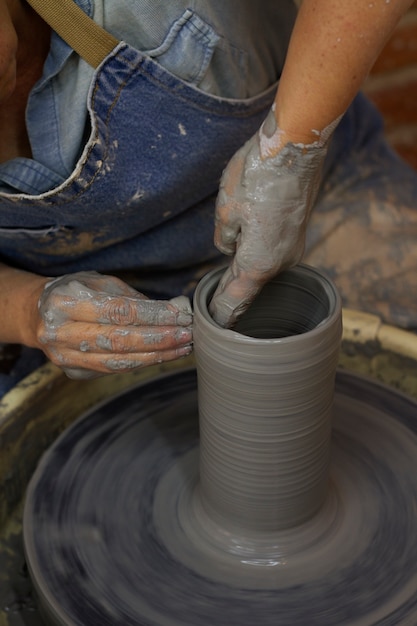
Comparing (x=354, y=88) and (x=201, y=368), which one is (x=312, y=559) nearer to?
(x=201, y=368)

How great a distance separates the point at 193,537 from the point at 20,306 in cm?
49

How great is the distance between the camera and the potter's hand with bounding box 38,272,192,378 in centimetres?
117

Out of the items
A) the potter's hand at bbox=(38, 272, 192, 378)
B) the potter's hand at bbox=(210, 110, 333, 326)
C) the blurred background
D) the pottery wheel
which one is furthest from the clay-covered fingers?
the blurred background

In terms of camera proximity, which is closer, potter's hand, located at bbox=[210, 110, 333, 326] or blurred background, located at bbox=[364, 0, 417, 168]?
potter's hand, located at bbox=[210, 110, 333, 326]

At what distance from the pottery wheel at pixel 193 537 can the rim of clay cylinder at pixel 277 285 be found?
27cm

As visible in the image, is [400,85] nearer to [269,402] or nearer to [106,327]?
[106,327]

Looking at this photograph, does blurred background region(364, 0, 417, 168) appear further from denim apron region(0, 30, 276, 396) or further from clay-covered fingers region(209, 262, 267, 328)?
clay-covered fingers region(209, 262, 267, 328)

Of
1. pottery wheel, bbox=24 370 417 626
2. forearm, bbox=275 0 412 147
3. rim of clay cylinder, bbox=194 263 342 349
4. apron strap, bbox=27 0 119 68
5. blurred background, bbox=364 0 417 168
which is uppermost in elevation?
apron strap, bbox=27 0 119 68

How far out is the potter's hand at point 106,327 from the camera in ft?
3.85

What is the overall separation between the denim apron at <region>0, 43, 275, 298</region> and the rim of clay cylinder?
286 mm

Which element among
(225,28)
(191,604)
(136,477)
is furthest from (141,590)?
(225,28)

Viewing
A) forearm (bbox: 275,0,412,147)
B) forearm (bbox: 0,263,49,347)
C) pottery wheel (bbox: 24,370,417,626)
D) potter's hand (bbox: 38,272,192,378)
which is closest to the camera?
forearm (bbox: 275,0,412,147)

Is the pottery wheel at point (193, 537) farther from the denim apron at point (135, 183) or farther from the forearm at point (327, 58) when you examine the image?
the forearm at point (327, 58)

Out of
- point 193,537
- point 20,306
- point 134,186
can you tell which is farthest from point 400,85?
point 193,537
